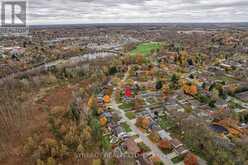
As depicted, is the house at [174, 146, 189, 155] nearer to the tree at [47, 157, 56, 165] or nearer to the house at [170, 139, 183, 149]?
the house at [170, 139, 183, 149]

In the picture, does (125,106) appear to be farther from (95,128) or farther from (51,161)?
(51,161)

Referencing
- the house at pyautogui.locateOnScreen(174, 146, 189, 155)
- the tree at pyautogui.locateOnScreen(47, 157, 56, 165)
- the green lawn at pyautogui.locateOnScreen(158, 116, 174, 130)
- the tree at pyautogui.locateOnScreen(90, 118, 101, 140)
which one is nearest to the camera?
the tree at pyautogui.locateOnScreen(47, 157, 56, 165)

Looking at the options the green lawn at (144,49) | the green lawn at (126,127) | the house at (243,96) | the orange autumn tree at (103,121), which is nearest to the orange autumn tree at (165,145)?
the green lawn at (126,127)

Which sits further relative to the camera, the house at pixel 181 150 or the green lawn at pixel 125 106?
the green lawn at pixel 125 106

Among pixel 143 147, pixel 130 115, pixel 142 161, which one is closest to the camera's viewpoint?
pixel 142 161

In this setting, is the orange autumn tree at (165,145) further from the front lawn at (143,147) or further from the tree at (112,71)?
the tree at (112,71)

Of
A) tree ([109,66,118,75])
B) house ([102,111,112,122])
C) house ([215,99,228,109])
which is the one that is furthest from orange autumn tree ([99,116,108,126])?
tree ([109,66,118,75])

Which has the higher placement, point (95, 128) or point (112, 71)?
point (112, 71)

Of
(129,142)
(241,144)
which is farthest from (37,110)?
(241,144)

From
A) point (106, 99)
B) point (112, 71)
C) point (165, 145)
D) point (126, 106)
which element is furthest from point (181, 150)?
point (112, 71)
